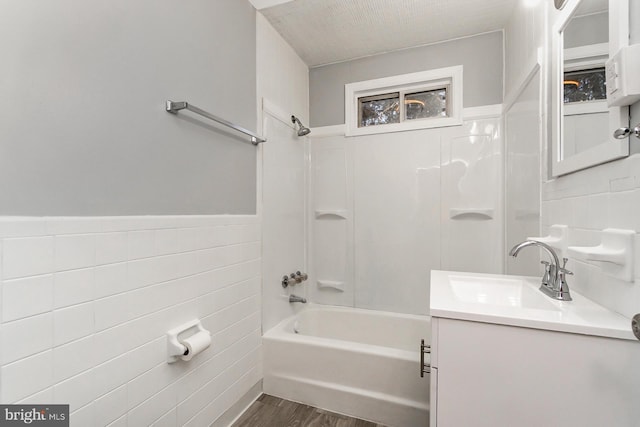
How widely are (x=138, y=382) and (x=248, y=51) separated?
179 centimetres

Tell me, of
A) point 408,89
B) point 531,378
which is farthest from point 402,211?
point 531,378

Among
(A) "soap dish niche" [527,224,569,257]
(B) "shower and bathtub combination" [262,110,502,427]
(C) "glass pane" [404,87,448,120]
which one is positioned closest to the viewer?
(A) "soap dish niche" [527,224,569,257]

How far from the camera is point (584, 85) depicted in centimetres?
102

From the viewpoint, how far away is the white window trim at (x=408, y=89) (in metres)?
2.16

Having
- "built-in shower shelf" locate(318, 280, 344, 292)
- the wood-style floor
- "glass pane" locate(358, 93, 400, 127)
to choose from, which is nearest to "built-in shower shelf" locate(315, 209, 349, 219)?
"built-in shower shelf" locate(318, 280, 344, 292)

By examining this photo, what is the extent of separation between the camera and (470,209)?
2.12 m

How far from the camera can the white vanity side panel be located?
0.70 meters

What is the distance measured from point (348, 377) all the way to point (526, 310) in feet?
3.86

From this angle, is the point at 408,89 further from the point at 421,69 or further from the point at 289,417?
the point at 289,417

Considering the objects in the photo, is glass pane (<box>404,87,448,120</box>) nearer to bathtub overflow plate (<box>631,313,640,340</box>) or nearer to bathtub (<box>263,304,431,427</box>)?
bathtub (<box>263,304,431,427</box>)

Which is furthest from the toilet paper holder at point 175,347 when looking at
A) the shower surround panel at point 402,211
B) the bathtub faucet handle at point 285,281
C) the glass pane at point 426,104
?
the glass pane at point 426,104

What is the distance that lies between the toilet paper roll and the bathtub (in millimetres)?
681

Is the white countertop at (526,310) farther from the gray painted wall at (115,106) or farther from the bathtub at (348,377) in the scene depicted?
the gray painted wall at (115,106)

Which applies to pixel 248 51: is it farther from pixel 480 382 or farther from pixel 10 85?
pixel 480 382
